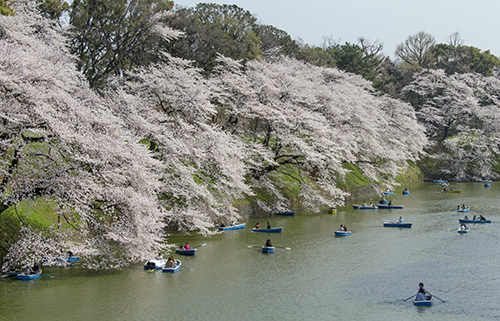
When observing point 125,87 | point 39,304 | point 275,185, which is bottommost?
point 39,304

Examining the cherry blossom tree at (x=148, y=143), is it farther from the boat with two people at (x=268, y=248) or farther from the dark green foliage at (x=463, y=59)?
the dark green foliage at (x=463, y=59)

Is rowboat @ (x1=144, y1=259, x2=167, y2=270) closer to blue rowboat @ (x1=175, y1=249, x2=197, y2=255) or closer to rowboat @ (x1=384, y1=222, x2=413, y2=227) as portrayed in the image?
blue rowboat @ (x1=175, y1=249, x2=197, y2=255)

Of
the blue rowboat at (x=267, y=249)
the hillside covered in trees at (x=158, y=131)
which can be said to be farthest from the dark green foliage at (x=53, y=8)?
the blue rowboat at (x=267, y=249)

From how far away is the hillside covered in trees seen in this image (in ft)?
70.3

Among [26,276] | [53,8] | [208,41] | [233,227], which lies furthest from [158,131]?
[208,41]

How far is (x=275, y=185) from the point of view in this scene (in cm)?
4431

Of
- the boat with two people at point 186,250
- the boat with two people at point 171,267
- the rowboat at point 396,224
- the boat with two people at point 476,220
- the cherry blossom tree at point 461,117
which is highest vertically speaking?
the cherry blossom tree at point 461,117

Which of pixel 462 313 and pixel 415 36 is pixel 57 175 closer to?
pixel 462 313

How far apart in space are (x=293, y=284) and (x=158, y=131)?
1324cm

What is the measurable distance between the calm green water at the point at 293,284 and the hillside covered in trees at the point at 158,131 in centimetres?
191

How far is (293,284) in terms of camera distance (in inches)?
902

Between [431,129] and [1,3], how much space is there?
69119 millimetres

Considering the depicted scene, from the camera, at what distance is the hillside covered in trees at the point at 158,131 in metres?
21.4

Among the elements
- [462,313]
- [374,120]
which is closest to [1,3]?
[462,313]
